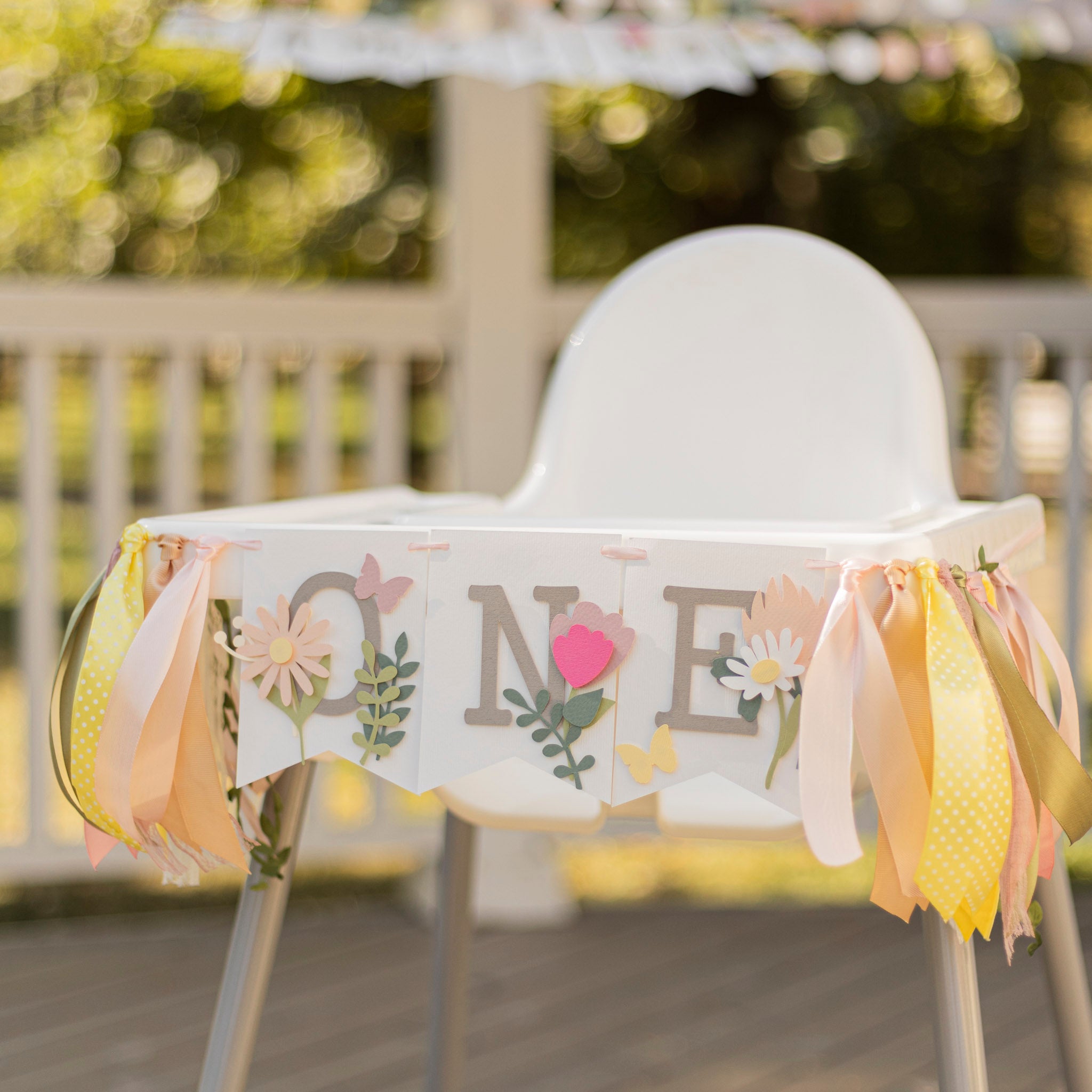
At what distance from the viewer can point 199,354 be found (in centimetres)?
184

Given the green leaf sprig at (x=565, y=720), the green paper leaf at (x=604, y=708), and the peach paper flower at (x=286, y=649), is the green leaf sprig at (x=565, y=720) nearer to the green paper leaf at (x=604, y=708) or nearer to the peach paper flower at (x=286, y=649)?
the green paper leaf at (x=604, y=708)

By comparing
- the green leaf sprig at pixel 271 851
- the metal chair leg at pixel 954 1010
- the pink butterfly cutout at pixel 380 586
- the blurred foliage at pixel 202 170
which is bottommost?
the metal chair leg at pixel 954 1010

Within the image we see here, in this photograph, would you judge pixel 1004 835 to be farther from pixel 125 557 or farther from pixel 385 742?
→ pixel 125 557

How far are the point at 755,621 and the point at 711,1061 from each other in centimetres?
94

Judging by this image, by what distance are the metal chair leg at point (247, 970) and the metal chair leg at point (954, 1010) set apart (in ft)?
1.43

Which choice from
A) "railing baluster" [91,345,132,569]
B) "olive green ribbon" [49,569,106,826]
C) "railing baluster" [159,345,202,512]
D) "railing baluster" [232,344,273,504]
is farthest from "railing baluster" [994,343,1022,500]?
"olive green ribbon" [49,569,106,826]

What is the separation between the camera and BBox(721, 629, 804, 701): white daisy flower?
0.69 m

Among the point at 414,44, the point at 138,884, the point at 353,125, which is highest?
the point at 353,125

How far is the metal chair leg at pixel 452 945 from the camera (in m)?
1.10

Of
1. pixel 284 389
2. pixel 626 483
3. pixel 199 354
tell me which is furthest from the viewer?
pixel 284 389

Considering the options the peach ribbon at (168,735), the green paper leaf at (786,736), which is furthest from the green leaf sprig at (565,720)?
the peach ribbon at (168,735)

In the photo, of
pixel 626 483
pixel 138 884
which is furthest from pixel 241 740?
pixel 138 884

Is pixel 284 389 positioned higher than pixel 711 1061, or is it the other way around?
pixel 284 389

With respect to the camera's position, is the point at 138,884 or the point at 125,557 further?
the point at 138,884
